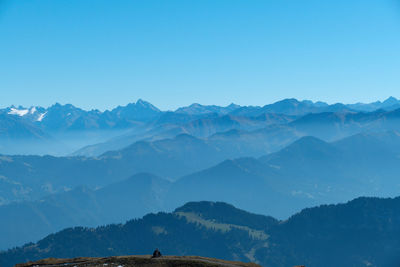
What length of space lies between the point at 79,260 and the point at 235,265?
44.6 metres

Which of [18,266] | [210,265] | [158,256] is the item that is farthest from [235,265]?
[18,266]

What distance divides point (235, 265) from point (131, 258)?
91.5ft

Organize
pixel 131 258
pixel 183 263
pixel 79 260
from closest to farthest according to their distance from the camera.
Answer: pixel 183 263 < pixel 131 258 < pixel 79 260

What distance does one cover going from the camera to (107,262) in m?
108

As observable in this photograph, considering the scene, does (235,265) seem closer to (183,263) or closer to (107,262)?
(183,263)

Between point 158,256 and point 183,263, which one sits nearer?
point 183,263

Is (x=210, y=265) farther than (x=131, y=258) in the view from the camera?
No

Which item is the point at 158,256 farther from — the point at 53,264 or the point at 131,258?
the point at 53,264

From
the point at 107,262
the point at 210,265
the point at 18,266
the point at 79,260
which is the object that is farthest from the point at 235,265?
the point at 18,266

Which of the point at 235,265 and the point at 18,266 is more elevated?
the point at 18,266

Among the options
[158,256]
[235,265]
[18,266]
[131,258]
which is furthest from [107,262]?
[235,265]

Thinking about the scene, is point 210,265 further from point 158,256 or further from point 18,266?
point 18,266

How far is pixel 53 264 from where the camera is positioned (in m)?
115

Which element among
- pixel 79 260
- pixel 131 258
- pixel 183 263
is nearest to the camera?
pixel 183 263
